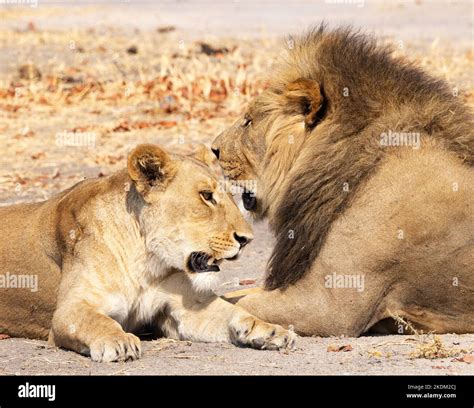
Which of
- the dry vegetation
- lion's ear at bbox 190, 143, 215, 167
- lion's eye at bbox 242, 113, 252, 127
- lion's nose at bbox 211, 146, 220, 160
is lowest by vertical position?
lion's ear at bbox 190, 143, 215, 167

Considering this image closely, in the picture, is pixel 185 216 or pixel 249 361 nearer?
pixel 249 361

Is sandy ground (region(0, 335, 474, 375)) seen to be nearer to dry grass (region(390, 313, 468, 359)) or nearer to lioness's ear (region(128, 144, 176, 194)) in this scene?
dry grass (region(390, 313, 468, 359))

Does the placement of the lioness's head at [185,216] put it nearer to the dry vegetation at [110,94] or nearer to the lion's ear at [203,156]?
the lion's ear at [203,156]

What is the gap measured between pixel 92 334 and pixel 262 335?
2.51ft

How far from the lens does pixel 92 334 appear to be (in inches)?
189

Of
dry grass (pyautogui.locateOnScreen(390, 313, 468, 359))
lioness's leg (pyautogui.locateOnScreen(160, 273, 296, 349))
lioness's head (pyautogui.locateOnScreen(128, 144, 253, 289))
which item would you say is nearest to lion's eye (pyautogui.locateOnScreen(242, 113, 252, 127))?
lioness's head (pyautogui.locateOnScreen(128, 144, 253, 289))

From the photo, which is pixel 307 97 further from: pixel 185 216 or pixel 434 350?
pixel 434 350

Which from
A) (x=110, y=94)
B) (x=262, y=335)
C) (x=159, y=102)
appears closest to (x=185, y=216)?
(x=262, y=335)

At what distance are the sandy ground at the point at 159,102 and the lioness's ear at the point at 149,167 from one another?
29.6 inches

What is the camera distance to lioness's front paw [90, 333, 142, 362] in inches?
185

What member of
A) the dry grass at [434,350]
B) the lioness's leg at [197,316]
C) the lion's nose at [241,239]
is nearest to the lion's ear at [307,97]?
the lion's nose at [241,239]

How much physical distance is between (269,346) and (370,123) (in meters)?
1.26

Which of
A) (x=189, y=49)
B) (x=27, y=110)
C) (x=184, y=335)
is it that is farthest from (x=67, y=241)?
(x=189, y=49)

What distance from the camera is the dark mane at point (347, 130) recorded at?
17.6 ft
